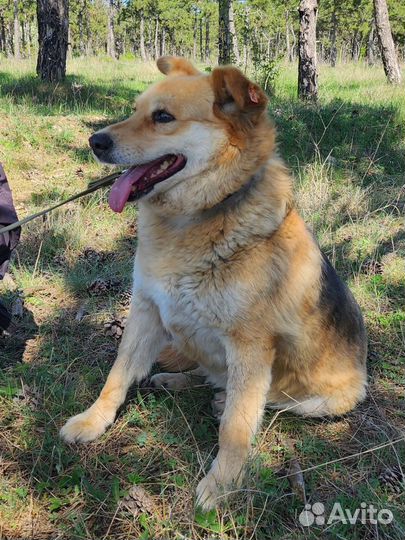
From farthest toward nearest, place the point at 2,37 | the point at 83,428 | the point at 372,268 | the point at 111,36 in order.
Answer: the point at 2,37, the point at 111,36, the point at 372,268, the point at 83,428

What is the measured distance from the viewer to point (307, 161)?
6.45 meters

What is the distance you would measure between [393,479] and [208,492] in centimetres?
85

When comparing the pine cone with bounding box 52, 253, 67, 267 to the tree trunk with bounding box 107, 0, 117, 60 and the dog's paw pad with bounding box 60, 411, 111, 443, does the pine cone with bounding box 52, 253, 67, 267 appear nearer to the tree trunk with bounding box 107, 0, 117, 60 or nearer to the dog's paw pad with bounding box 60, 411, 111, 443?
the dog's paw pad with bounding box 60, 411, 111, 443

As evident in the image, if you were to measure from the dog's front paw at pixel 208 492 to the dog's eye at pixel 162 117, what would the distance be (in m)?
1.61

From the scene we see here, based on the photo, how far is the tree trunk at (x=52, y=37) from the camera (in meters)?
8.14

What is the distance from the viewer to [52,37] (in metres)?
8.27

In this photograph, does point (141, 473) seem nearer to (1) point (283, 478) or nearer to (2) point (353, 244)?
(1) point (283, 478)

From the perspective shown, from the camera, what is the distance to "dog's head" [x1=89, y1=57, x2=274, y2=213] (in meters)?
2.17

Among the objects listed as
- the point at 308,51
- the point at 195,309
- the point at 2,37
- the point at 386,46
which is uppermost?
the point at 2,37

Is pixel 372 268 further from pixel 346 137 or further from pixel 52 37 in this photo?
pixel 52 37

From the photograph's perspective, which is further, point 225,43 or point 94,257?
point 225,43

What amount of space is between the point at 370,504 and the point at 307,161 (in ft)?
16.7

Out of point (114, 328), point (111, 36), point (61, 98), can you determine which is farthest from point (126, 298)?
point (111, 36)

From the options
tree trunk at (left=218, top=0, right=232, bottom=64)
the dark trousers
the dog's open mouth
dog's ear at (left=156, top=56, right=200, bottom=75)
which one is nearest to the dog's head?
the dog's open mouth
